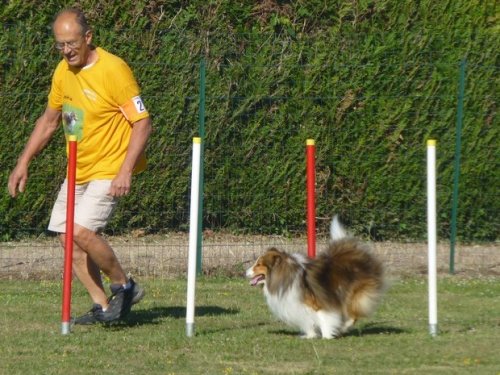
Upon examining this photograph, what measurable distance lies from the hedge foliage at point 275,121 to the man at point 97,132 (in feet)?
12.9

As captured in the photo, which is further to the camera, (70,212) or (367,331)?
(367,331)

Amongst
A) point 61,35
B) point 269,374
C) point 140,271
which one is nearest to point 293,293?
point 269,374

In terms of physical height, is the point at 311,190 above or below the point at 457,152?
below

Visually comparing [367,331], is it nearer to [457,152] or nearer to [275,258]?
[275,258]

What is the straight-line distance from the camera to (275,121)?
41.8 ft

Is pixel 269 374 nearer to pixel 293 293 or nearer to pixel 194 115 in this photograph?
pixel 293 293

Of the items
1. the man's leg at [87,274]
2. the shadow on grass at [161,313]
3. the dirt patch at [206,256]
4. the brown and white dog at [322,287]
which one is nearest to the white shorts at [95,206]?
the man's leg at [87,274]

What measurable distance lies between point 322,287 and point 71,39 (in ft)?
8.16

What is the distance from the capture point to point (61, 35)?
828 centimetres

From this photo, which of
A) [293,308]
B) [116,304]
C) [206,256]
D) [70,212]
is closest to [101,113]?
[70,212]

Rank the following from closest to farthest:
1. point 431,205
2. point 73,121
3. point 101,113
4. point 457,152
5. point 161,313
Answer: point 431,205 → point 101,113 → point 73,121 → point 161,313 → point 457,152

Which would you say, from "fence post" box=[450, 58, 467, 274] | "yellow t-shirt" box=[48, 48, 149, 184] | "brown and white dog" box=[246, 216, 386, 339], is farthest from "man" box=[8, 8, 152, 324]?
"fence post" box=[450, 58, 467, 274]

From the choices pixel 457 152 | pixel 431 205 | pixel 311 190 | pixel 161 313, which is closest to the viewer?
pixel 431 205

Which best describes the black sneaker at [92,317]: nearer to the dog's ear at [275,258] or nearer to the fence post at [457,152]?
the dog's ear at [275,258]
